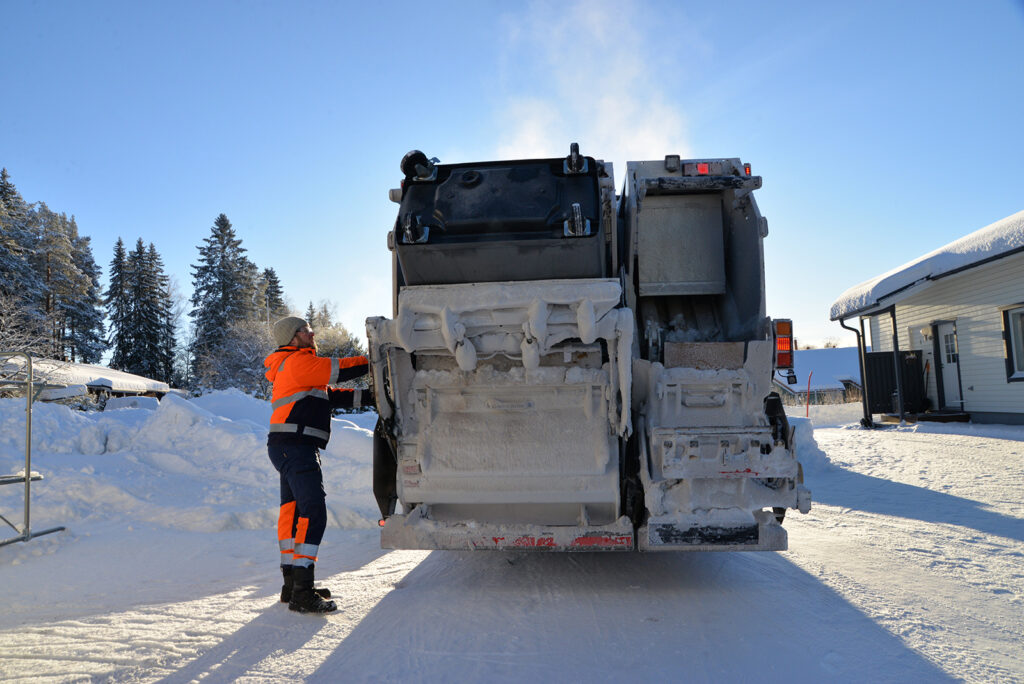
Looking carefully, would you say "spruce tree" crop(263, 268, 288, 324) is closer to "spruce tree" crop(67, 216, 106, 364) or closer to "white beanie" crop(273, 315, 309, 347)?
"spruce tree" crop(67, 216, 106, 364)

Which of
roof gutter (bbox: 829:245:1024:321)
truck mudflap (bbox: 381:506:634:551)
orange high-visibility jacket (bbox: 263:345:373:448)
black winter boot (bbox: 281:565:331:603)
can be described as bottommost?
black winter boot (bbox: 281:565:331:603)

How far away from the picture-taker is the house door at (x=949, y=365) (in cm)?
1377

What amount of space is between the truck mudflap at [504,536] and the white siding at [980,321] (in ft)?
37.8

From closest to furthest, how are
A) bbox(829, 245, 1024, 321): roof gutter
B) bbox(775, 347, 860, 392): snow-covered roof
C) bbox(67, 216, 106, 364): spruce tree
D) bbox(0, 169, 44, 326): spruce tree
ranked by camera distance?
bbox(829, 245, 1024, 321): roof gutter
bbox(0, 169, 44, 326): spruce tree
bbox(775, 347, 860, 392): snow-covered roof
bbox(67, 216, 106, 364): spruce tree

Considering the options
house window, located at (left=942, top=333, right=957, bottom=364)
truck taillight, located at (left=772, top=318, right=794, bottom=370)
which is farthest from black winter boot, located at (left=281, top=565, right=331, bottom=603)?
house window, located at (left=942, top=333, right=957, bottom=364)

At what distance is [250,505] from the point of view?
7012 millimetres

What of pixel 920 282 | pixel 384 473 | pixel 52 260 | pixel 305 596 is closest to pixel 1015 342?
pixel 920 282

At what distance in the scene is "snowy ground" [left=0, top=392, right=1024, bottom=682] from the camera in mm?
2955

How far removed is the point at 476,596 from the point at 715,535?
Result: 61.9 inches

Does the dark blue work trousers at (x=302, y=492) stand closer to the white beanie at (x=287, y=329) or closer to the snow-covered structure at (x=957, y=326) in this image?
the white beanie at (x=287, y=329)

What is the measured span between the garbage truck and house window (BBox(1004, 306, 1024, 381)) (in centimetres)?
1040

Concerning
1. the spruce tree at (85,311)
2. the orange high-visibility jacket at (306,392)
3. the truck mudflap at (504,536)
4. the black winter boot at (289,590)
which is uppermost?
the spruce tree at (85,311)

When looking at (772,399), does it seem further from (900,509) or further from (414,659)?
(900,509)

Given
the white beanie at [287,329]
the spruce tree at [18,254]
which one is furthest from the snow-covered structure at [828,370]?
the spruce tree at [18,254]
